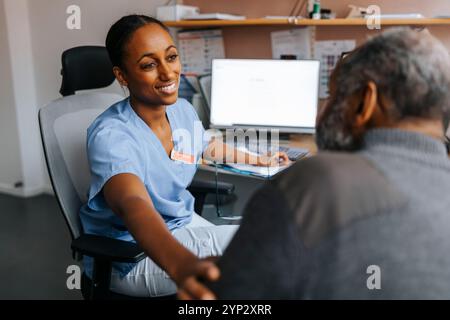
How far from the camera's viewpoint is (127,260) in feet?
3.81

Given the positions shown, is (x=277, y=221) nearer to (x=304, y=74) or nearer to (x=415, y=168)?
(x=415, y=168)

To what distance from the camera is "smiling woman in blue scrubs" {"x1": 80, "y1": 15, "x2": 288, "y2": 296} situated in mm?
1250

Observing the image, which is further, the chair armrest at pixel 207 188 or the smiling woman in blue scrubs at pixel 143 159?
the chair armrest at pixel 207 188

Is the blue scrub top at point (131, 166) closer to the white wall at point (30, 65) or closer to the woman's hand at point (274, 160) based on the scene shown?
the woman's hand at point (274, 160)

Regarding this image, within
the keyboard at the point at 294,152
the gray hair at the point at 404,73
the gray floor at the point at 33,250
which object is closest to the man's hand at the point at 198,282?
the gray hair at the point at 404,73

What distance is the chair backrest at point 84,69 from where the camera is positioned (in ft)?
5.21

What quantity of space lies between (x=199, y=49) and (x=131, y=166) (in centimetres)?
161

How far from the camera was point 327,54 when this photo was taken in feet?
7.94

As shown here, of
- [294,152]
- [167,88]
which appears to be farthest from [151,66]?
[294,152]

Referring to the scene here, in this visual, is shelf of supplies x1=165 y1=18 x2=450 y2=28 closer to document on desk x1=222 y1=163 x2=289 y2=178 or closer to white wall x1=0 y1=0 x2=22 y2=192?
→ document on desk x1=222 y1=163 x2=289 y2=178

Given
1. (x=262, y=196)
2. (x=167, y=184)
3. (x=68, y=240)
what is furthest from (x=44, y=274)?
(x=262, y=196)

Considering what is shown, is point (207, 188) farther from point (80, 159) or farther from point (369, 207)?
point (369, 207)

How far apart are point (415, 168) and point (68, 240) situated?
2.64 m

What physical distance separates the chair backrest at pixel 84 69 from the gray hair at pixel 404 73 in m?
1.11
